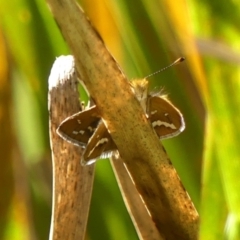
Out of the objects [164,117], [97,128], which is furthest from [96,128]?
[164,117]

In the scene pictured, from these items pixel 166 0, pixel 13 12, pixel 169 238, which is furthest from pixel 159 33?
pixel 169 238

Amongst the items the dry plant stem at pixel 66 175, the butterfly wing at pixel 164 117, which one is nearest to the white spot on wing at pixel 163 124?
the butterfly wing at pixel 164 117

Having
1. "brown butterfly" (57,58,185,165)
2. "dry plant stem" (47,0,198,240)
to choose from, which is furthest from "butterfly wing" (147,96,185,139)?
"dry plant stem" (47,0,198,240)

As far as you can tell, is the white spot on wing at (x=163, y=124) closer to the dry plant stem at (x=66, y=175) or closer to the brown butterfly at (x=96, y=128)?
the brown butterfly at (x=96, y=128)

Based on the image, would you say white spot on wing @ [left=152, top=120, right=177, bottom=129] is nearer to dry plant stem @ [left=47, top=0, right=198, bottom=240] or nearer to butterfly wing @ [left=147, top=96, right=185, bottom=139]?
butterfly wing @ [left=147, top=96, right=185, bottom=139]

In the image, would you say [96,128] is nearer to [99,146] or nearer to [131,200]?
[99,146]

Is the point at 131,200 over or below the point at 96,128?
below
